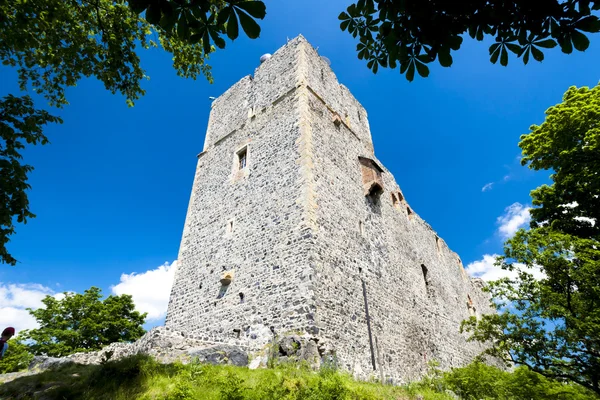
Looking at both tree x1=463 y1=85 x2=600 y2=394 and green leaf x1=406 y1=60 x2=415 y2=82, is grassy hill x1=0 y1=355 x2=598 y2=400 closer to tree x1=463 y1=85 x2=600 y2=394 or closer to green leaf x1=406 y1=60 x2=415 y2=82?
tree x1=463 y1=85 x2=600 y2=394

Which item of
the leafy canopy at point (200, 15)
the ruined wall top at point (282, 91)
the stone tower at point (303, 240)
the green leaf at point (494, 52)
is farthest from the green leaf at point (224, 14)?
the ruined wall top at point (282, 91)

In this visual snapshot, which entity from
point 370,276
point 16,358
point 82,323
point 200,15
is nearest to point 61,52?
point 200,15

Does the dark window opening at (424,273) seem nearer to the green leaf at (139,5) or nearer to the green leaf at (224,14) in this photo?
the green leaf at (224,14)

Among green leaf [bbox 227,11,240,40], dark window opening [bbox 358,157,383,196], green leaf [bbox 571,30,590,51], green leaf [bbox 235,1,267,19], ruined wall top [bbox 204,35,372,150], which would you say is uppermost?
ruined wall top [bbox 204,35,372,150]

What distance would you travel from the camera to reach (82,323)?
→ 2297cm

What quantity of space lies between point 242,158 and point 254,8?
1285cm

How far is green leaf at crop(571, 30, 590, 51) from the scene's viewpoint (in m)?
2.61

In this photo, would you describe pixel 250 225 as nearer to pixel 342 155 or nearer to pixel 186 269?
pixel 186 269

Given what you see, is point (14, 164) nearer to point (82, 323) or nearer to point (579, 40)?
point (579, 40)

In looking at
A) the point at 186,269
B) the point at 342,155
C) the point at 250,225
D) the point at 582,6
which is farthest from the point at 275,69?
the point at 582,6

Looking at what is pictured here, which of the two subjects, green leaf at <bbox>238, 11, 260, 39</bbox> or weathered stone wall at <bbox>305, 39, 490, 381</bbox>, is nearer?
green leaf at <bbox>238, 11, 260, 39</bbox>

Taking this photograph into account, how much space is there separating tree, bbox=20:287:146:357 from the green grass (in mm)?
18647

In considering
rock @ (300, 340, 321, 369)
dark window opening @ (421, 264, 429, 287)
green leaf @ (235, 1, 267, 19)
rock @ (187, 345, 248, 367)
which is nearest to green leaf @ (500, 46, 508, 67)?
green leaf @ (235, 1, 267, 19)

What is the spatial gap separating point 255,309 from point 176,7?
8.95 metres
